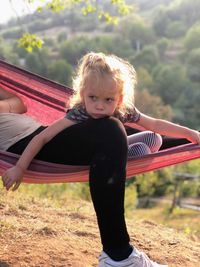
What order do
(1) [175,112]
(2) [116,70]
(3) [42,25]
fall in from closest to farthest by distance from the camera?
1. (2) [116,70]
2. (1) [175,112]
3. (3) [42,25]

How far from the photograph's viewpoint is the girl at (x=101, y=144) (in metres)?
1.53

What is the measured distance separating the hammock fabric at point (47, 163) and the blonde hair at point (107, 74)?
230 millimetres

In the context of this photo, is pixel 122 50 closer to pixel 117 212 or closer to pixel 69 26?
pixel 69 26

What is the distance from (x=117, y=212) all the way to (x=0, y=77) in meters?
0.96

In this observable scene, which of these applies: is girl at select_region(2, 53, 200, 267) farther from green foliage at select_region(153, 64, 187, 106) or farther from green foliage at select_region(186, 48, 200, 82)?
green foliage at select_region(186, 48, 200, 82)

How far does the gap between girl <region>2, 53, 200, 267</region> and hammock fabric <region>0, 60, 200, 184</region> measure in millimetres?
46

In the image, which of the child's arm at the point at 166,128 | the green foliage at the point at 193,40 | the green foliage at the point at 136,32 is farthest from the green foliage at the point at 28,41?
the green foliage at the point at 136,32

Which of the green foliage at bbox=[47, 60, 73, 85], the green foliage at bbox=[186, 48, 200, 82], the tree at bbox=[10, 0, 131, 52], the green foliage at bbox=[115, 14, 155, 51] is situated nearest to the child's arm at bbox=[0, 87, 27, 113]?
the tree at bbox=[10, 0, 131, 52]

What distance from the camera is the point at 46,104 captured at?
227 centimetres

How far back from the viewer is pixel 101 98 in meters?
1.65

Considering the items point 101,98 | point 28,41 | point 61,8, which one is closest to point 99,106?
point 101,98

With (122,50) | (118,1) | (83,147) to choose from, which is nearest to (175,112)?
(122,50)

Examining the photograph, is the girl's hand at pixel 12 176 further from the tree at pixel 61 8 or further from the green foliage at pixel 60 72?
the green foliage at pixel 60 72

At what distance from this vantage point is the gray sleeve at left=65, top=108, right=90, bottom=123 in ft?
5.42
